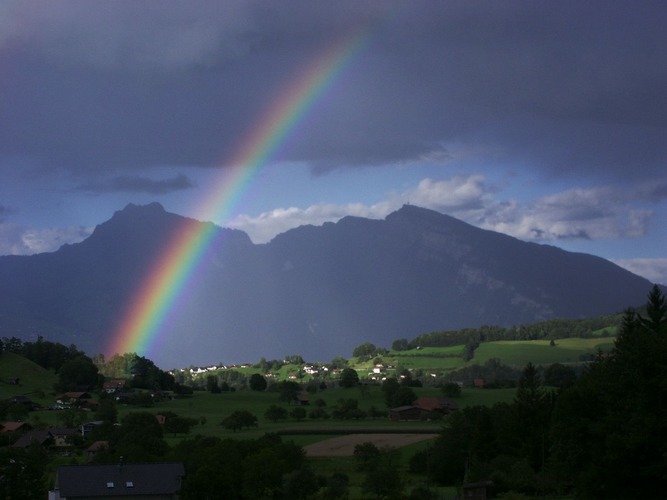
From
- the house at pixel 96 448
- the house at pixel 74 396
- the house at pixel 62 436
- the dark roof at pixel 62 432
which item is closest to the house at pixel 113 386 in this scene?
the house at pixel 74 396

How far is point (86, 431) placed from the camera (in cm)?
10375

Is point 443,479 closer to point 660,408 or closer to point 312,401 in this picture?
point 660,408

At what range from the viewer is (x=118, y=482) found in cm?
6384

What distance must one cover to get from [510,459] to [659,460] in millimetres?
31106

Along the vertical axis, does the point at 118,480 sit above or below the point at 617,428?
below

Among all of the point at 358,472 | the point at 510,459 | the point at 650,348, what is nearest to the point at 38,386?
the point at 358,472

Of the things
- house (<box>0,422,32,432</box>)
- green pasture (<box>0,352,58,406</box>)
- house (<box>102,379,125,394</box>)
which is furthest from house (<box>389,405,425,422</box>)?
house (<box>102,379,125,394</box>)

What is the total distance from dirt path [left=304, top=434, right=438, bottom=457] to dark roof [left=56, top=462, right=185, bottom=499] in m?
22.2

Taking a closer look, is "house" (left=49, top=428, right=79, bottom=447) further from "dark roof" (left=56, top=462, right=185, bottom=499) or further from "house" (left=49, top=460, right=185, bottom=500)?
"dark roof" (left=56, top=462, right=185, bottom=499)

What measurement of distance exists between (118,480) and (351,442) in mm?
32891

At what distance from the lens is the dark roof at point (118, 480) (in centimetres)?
6294

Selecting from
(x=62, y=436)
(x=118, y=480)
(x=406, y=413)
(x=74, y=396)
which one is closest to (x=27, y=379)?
(x=74, y=396)

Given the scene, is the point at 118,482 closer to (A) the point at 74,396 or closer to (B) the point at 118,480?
(B) the point at 118,480

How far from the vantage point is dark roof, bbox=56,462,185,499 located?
62.9 metres
